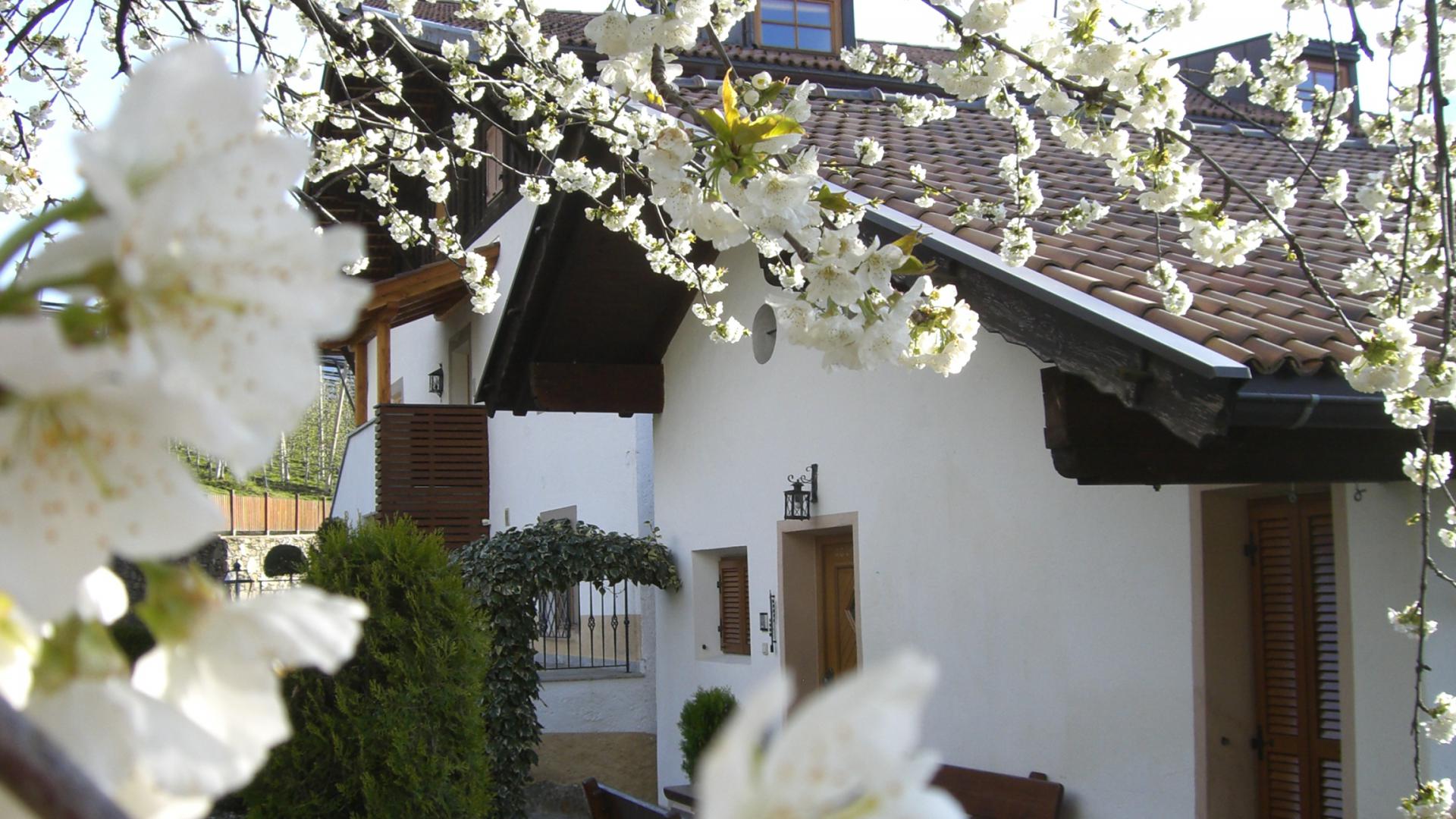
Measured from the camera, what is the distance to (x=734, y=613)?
28.7 feet

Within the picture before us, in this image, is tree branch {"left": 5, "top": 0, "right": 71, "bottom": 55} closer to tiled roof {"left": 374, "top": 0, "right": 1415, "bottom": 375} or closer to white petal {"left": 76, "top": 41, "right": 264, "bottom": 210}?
tiled roof {"left": 374, "top": 0, "right": 1415, "bottom": 375}

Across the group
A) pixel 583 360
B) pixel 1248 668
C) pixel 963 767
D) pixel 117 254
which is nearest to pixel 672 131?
pixel 117 254

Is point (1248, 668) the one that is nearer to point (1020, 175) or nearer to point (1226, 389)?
point (1226, 389)

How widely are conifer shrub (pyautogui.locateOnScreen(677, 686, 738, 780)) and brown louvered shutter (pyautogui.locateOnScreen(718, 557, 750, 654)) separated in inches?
14.2

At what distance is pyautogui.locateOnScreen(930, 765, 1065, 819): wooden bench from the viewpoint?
5.21 metres

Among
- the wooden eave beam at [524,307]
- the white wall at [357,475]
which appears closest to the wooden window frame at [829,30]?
the wooden eave beam at [524,307]

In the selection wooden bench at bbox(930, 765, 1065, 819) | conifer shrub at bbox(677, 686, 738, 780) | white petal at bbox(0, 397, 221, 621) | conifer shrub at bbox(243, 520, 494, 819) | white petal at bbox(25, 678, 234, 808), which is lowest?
conifer shrub at bbox(677, 686, 738, 780)

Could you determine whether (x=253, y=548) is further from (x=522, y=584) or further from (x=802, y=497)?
(x=802, y=497)

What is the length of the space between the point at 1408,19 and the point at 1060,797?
3191mm

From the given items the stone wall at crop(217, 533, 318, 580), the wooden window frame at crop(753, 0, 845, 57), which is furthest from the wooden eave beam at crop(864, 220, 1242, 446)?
the stone wall at crop(217, 533, 318, 580)

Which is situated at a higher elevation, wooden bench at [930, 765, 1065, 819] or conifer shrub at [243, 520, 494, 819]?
conifer shrub at [243, 520, 494, 819]

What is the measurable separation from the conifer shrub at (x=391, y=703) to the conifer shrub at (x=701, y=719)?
2.24 m

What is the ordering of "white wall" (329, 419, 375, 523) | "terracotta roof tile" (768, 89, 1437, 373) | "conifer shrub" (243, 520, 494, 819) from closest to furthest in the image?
"terracotta roof tile" (768, 89, 1437, 373) → "conifer shrub" (243, 520, 494, 819) → "white wall" (329, 419, 375, 523)

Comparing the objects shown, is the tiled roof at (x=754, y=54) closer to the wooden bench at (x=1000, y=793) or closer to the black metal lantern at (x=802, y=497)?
the black metal lantern at (x=802, y=497)
